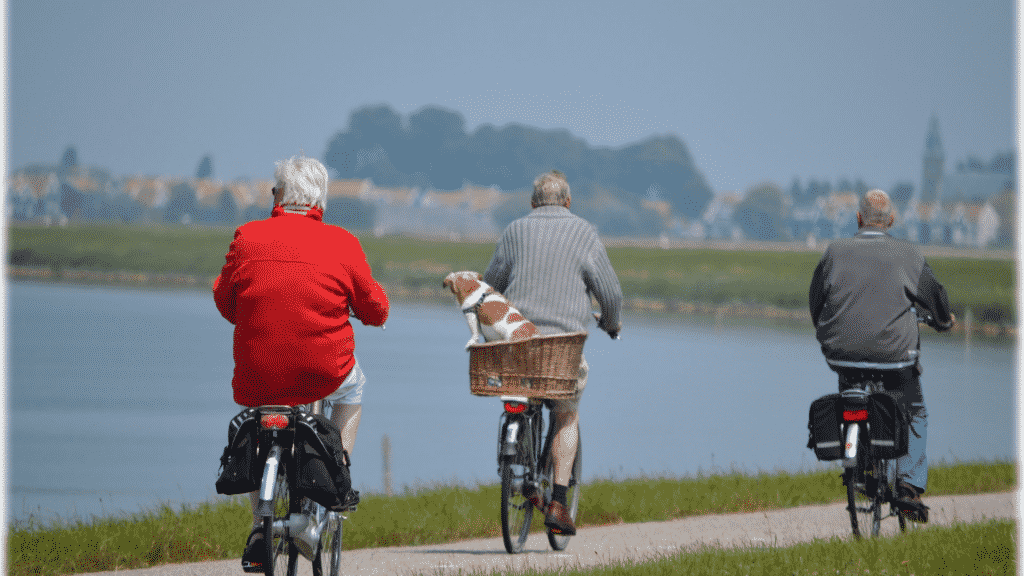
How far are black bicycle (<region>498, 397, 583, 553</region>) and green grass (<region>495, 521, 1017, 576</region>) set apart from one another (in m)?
0.76

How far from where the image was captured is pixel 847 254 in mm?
6312

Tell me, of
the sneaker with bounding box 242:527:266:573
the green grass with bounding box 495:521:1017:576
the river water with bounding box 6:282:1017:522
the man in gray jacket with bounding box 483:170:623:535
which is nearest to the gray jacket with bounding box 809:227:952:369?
the green grass with bounding box 495:521:1017:576

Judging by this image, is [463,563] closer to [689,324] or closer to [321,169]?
[321,169]

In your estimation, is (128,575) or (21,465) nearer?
(128,575)

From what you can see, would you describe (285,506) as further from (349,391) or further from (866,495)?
(866,495)

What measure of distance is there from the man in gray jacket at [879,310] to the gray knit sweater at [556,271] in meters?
1.14

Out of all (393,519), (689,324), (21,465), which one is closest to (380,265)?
(689,324)

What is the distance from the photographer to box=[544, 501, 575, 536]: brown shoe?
20.2 feet

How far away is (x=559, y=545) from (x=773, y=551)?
1255 millimetres

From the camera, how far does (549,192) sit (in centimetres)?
627

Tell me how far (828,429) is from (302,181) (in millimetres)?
3153

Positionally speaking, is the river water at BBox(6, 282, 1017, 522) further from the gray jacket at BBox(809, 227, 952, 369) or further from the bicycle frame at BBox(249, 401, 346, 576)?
the gray jacket at BBox(809, 227, 952, 369)

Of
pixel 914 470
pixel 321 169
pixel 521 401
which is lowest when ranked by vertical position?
pixel 914 470

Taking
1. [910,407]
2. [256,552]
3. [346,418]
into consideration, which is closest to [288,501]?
[256,552]
